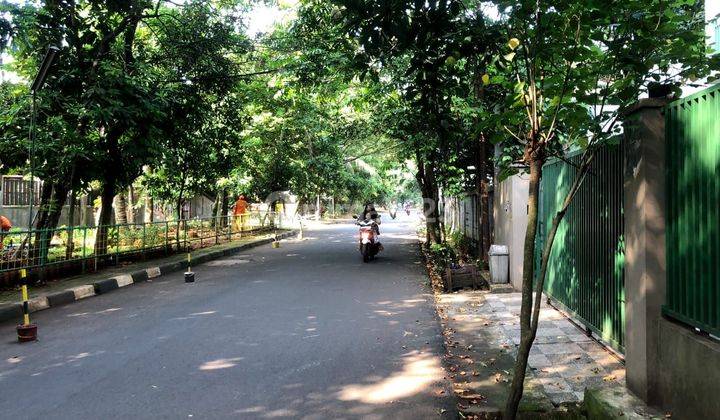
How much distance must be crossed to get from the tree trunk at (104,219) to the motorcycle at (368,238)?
6.52m

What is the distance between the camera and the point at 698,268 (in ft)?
11.1

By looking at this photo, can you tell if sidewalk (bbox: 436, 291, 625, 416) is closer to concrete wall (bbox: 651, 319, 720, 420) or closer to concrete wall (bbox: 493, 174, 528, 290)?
concrete wall (bbox: 651, 319, 720, 420)

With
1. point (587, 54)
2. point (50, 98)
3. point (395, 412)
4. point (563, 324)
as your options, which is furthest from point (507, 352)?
point (50, 98)

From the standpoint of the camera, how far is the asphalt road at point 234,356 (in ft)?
14.0

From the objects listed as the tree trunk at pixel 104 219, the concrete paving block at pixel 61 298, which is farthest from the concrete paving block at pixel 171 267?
the concrete paving block at pixel 61 298

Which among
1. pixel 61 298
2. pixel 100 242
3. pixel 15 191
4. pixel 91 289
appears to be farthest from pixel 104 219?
pixel 15 191

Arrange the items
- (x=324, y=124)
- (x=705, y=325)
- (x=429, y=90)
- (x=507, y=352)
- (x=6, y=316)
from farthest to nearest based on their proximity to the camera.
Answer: (x=324, y=124) → (x=6, y=316) → (x=507, y=352) → (x=429, y=90) → (x=705, y=325)

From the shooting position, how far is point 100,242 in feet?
40.7

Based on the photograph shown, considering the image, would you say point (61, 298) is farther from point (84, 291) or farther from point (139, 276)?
point (139, 276)

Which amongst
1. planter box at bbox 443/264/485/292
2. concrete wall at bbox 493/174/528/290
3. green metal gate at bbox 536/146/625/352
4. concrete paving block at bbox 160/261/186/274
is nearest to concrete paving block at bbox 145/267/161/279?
concrete paving block at bbox 160/261/186/274

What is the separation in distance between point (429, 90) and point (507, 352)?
2984 millimetres

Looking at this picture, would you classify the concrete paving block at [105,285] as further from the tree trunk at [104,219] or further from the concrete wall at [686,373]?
the concrete wall at [686,373]

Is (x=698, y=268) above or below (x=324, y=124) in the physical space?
below

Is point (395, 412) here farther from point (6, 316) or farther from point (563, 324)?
point (6, 316)
